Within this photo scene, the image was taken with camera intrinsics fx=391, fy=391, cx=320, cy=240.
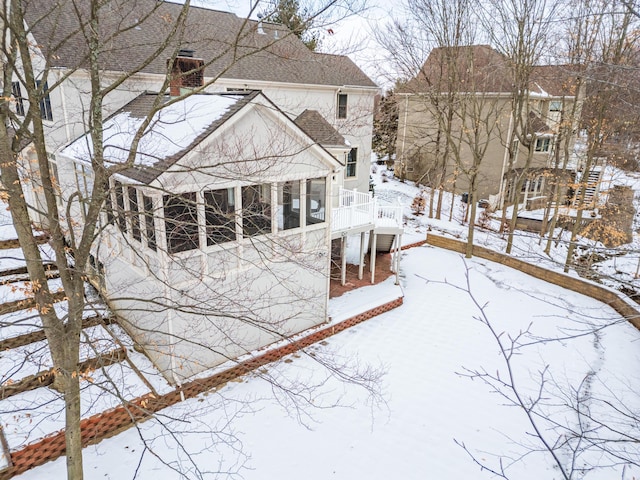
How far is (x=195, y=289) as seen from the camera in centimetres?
837

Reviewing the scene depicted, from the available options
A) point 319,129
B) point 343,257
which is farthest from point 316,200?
point 319,129

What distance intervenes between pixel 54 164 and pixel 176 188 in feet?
23.0

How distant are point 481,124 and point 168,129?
22.0m

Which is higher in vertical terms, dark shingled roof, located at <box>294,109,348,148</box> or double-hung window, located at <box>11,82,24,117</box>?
double-hung window, located at <box>11,82,24,117</box>

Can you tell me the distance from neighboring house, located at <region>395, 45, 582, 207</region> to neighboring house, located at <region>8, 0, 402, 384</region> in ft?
27.0

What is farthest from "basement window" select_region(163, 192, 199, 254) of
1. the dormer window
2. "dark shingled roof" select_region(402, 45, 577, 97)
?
"dark shingled roof" select_region(402, 45, 577, 97)

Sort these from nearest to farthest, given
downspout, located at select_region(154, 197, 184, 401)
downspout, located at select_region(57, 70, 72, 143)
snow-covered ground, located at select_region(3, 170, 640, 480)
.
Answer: snow-covered ground, located at select_region(3, 170, 640, 480) → downspout, located at select_region(154, 197, 184, 401) → downspout, located at select_region(57, 70, 72, 143)

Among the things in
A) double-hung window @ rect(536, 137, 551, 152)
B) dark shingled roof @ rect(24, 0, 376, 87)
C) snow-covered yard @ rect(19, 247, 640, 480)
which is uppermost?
dark shingled roof @ rect(24, 0, 376, 87)

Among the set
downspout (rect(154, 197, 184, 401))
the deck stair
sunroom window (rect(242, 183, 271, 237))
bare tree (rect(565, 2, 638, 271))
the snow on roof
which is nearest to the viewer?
downspout (rect(154, 197, 184, 401))

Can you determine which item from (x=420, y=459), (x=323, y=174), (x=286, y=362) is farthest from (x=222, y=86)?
(x=420, y=459)

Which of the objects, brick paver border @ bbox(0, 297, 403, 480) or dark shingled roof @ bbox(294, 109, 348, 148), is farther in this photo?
dark shingled roof @ bbox(294, 109, 348, 148)

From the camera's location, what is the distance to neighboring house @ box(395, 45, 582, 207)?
58.9ft

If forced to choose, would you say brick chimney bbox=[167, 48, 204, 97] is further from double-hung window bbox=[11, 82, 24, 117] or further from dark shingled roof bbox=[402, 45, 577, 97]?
dark shingled roof bbox=[402, 45, 577, 97]

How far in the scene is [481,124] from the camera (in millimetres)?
24984
